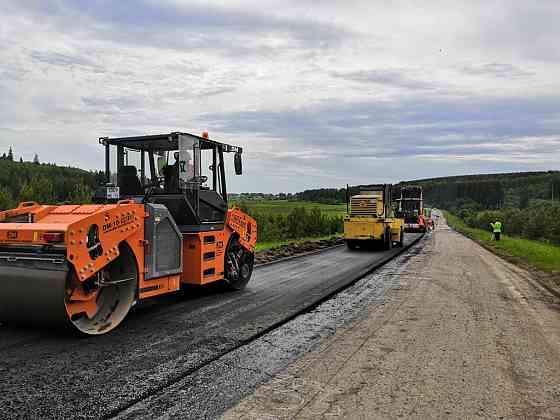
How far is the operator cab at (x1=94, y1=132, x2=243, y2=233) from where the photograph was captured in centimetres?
766

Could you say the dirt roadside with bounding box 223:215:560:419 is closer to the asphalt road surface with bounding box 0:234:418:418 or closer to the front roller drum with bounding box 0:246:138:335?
the asphalt road surface with bounding box 0:234:418:418

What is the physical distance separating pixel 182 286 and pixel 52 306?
3.20 m

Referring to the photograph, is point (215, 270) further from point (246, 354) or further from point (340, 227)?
point (340, 227)

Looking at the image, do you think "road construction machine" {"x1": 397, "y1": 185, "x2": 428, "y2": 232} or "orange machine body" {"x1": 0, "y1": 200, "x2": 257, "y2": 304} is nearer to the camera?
"orange machine body" {"x1": 0, "y1": 200, "x2": 257, "y2": 304}

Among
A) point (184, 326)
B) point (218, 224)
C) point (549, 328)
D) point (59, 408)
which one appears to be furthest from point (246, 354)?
point (549, 328)

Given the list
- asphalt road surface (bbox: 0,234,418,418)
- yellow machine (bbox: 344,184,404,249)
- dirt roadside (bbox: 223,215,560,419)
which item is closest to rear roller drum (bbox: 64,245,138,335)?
asphalt road surface (bbox: 0,234,418,418)

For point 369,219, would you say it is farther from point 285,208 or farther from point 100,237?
point 285,208

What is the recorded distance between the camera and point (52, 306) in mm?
5230

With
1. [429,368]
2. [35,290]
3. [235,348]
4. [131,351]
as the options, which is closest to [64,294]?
[35,290]

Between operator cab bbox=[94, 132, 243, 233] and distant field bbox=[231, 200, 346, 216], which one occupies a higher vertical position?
operator cab bbox=[94, 132, 243, 233]

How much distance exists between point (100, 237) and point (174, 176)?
8.27 ft

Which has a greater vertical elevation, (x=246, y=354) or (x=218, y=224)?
(x=218, y=224)

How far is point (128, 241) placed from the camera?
6.06 metres

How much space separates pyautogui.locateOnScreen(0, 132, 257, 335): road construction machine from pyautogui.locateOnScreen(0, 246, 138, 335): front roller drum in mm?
12
